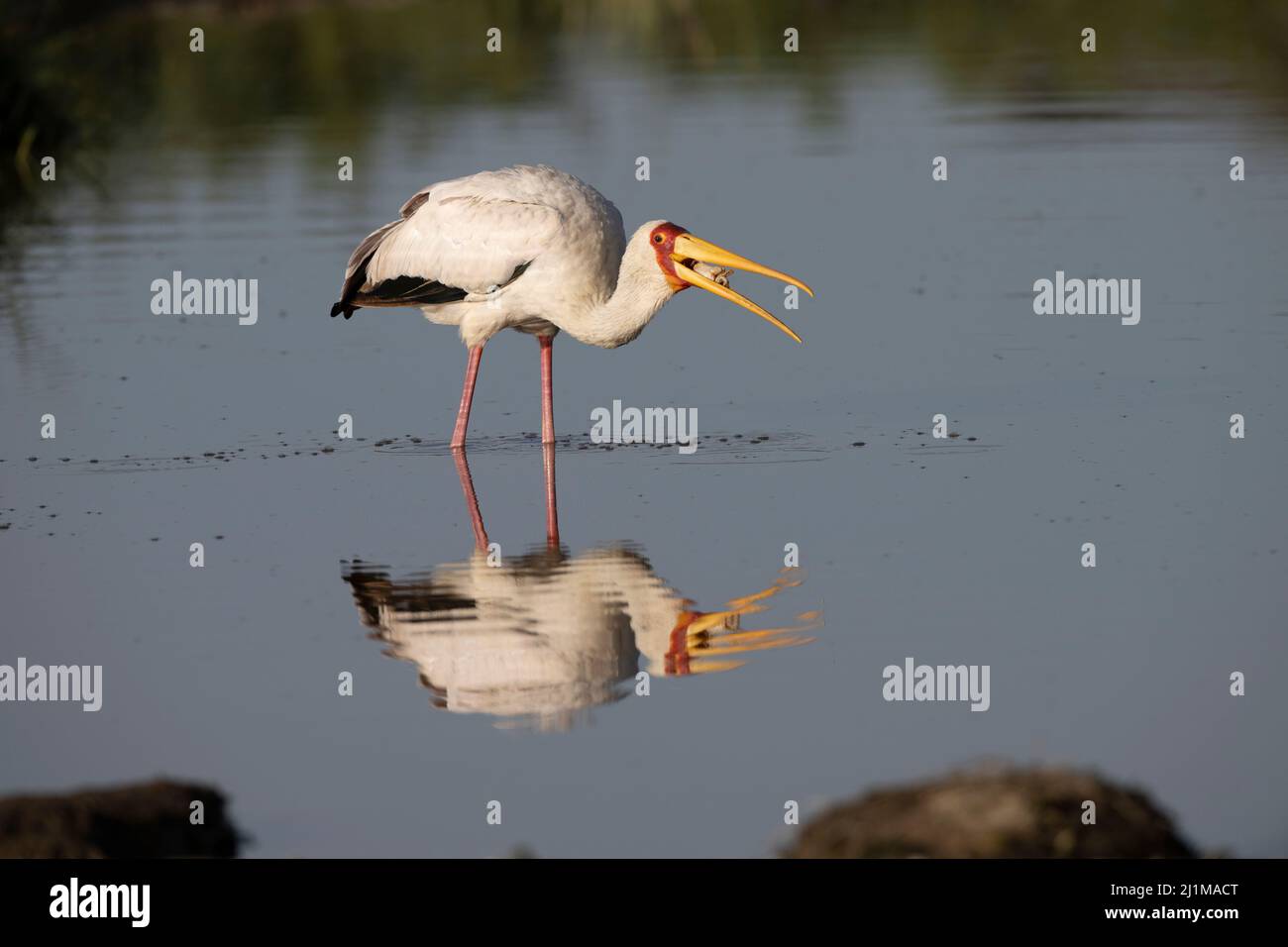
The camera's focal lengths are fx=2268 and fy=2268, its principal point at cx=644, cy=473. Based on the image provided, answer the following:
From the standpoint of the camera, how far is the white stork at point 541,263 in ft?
34.7

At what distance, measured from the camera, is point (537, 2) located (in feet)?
121

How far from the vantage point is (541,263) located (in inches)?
430

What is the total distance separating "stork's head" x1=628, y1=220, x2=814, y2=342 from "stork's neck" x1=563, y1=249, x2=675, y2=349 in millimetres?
64

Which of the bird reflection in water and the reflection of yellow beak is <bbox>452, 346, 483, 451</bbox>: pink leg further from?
the bird reflection in water

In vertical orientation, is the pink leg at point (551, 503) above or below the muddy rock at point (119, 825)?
above

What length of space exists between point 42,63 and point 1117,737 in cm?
1782

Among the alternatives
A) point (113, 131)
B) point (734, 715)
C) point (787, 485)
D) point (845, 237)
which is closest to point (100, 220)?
point (113, 131)

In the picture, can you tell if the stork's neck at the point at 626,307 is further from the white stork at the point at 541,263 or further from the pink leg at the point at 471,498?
the pink leg at the point at 471,498

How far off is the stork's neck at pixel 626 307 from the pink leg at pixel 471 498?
86 cm

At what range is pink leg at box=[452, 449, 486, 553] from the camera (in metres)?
9.77

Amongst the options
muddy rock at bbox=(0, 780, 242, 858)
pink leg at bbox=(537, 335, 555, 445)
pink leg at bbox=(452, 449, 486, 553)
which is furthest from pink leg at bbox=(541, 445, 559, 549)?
muddy rock at bbox=(0, 780, 242, 858)

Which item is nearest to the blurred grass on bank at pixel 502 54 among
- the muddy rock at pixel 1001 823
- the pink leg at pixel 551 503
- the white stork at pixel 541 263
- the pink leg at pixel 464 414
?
the white stork at pixel 541 263

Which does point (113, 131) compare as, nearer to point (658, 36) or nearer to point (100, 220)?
point (100, 220)

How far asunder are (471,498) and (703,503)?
1121 mm
